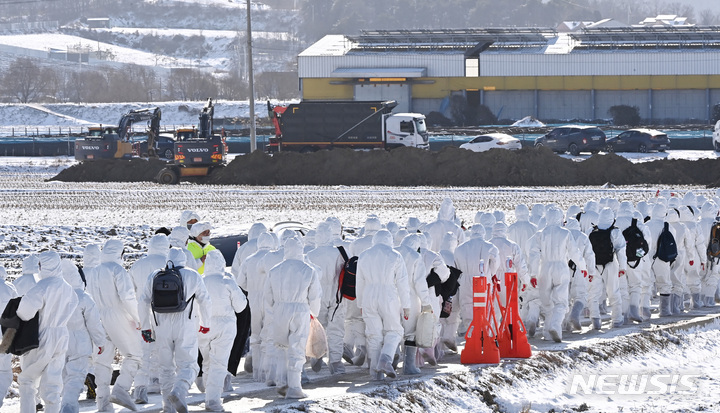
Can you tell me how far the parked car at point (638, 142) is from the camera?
2050 inches

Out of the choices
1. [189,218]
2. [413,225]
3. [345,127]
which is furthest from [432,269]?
[345,127]

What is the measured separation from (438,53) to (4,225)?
2095 inches

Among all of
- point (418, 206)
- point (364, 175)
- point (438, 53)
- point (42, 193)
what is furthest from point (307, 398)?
point (438, 53)

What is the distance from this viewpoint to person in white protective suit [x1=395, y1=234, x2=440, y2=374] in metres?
→ 12.7

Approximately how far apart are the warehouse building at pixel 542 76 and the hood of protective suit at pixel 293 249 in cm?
6431

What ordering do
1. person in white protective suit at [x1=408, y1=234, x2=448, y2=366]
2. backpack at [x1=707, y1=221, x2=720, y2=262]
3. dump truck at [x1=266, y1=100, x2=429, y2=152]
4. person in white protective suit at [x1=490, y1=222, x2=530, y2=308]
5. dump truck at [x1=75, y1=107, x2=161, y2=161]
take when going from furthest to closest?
1. dump truck at [x1=75, y1=107, x2=161, y2=161]
2. dump truck at [x1=266, y1=100, x2=429, y2=152]
3. backpack at [x1=707, y1=221, x2=720, y2=262]
4. person in white protective suit at [x1=490, y1=222, x2=530, y2=308]
5. person in white protective suit at [x1=408, y1=234, x2=448, y2=366]

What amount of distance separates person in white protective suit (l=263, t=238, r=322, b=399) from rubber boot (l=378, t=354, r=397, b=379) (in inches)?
41.8

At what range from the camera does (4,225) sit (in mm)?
28000

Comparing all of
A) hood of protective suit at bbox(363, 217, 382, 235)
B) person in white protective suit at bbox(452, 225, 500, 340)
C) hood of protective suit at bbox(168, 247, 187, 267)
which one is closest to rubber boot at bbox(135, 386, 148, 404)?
hood of protective suit at bbox(168, 247, 187, 267)

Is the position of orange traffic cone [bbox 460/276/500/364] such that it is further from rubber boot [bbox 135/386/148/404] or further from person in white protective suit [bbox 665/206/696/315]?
person in white protective suit [bbox 665/206/696/315]

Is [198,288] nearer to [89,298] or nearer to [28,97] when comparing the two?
[89,298]

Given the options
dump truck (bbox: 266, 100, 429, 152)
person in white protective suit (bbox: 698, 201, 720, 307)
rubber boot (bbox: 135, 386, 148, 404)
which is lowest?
rubber boot (bbox: 135, 386, 148, 404)

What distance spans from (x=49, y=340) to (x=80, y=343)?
44cm

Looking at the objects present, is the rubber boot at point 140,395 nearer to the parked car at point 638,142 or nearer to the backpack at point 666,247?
the backpack at point 666,247
